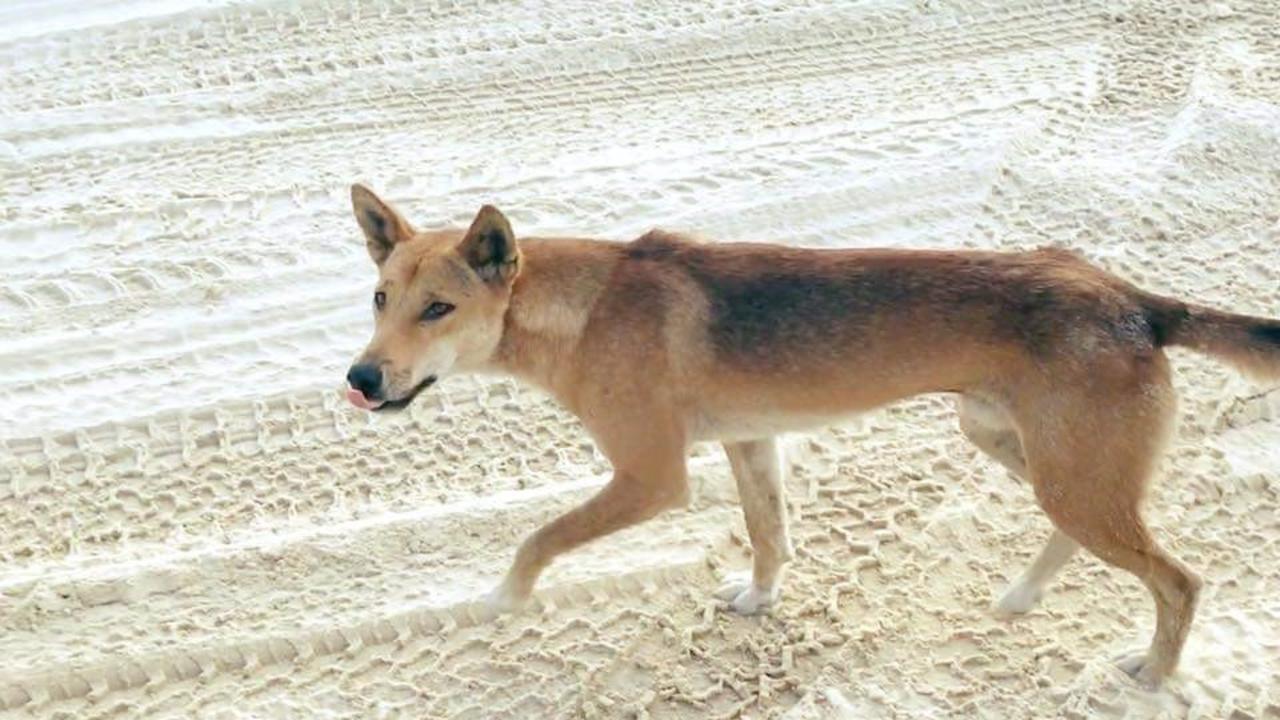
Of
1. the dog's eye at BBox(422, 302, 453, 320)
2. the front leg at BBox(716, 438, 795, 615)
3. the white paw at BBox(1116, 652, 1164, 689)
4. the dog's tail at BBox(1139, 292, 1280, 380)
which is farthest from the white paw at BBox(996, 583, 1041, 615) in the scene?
the dog's eye at BBox(422, 302, 453, 320)

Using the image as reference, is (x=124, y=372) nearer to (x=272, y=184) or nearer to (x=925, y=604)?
(x=272, y=184)

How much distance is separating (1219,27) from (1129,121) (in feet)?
4.55

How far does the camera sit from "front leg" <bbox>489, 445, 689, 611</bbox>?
4609 mm

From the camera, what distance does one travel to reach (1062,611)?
199 inches

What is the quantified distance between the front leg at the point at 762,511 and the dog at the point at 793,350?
0.30 m

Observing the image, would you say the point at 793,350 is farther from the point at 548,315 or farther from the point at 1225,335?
the point at 1225,335

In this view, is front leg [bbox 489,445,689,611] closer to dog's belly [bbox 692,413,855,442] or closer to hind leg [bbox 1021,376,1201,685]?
dog's belly [bbox 692,413,855,442]

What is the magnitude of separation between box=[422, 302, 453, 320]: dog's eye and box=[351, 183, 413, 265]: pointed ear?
1.08 feet

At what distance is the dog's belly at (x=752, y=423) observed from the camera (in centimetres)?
471

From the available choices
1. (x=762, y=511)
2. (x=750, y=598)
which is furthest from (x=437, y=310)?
(x=750, y=598)

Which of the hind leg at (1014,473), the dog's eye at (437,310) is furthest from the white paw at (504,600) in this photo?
the hind leg at (1014,473)

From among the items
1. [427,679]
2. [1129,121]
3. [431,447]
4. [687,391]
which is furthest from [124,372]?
[1129,121]

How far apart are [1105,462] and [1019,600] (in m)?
0.86

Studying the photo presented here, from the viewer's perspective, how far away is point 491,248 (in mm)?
4570
